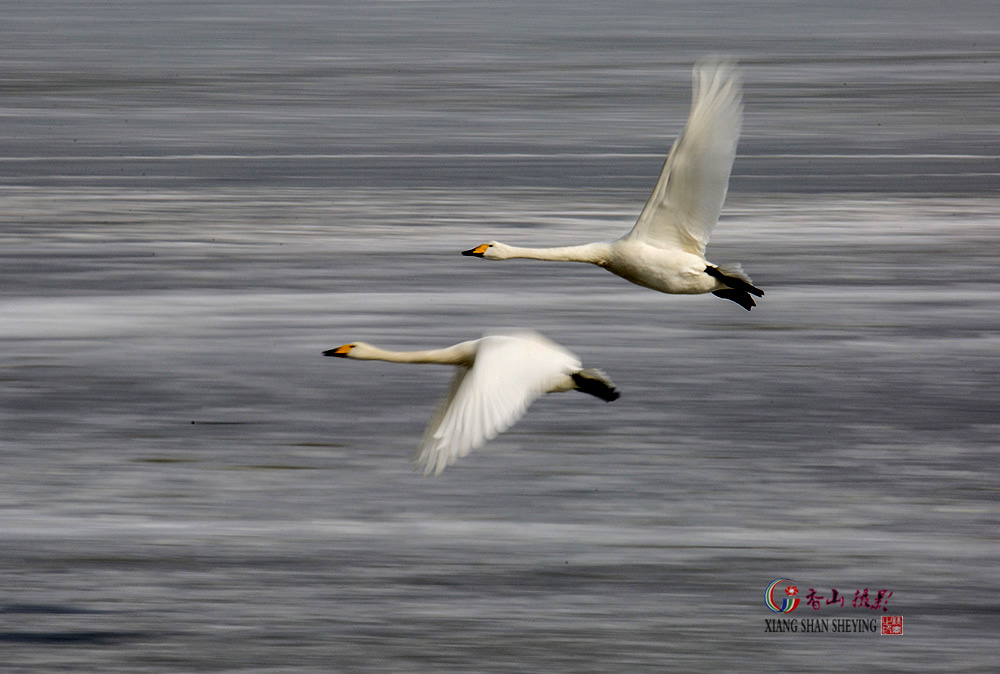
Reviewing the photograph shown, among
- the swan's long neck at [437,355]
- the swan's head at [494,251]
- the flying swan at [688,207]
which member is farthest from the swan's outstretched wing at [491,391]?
the swan's head at [494,251]

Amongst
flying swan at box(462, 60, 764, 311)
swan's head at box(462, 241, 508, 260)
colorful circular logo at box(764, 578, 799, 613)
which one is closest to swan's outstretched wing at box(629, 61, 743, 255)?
flying swan at box(462, 60, 764, 311)

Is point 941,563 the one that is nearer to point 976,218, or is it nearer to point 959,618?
point 959,618

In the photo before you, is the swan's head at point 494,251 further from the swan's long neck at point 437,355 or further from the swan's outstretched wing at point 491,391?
the swan's outstretched wing at point 491,391

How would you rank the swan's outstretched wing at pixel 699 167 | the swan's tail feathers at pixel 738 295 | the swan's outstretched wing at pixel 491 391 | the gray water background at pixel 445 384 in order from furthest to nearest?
the swan's tail feathers at pixel 738 295, the swan's outstretched wing at pixel 699 167, the gray water background at pixel 445 384, the swan's outstretched wing at pixel 491 391

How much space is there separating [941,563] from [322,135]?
14.3 m

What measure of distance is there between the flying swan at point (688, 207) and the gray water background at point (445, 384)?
3.55 feet

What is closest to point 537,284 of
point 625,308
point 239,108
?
point 625,308

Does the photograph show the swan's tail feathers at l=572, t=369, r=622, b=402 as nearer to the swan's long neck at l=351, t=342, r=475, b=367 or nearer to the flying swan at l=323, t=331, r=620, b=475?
the flying swan at l=323, t=331, r=620, b=475

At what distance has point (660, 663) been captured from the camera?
708cm

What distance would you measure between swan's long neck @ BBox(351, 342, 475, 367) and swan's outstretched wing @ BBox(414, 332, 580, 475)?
0.35 feet

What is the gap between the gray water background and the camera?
24.8ft

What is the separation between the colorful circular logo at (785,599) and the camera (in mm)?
7633

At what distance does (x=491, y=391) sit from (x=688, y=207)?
7.47 feet

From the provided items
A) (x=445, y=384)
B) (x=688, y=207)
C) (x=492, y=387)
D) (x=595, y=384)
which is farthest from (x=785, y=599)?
(x=445, y=384)
